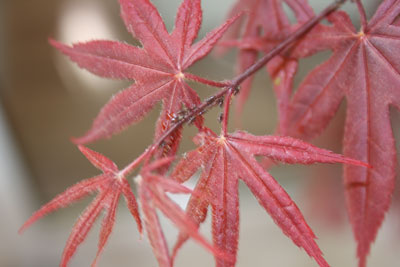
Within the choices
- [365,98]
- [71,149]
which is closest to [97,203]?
[365,98]

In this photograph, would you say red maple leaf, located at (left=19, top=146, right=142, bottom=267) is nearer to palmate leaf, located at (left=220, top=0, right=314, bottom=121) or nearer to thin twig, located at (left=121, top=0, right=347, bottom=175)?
thin twig, located at (left=121, top=0, right=347, bottom=175)

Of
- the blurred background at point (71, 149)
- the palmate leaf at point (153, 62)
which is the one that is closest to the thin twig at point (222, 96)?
the palmate leaf at point (153, 62)

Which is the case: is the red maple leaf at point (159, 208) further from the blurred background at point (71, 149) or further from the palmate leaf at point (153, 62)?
the blurred background at point (71, 149)

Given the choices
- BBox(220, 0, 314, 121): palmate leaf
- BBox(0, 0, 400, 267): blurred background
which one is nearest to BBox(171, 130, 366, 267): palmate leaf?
BBox(220, 0, 314, 121): palmate leaf

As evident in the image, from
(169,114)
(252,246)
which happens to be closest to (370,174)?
(169,114)

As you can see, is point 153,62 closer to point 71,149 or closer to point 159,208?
point 159,208

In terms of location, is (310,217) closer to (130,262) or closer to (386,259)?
(386,259)
